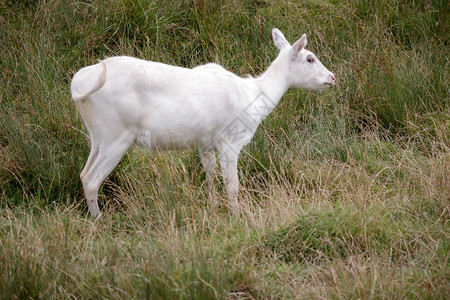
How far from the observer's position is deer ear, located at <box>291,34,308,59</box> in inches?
235

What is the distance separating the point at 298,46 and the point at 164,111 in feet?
5.18

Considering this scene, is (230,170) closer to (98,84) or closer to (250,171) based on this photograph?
(250,171)

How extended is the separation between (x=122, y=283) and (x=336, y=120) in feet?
12.8

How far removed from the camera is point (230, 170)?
5.70 meters

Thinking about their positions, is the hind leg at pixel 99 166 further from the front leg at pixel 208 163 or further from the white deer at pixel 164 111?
the front leg at pixel 208 163

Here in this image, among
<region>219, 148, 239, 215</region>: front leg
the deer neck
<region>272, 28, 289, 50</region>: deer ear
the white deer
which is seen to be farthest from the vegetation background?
<region>272, 28, 289, 50</region>: deer ear

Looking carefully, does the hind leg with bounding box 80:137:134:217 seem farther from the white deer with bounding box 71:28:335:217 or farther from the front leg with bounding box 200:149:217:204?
the front leg with bounding box 200:149:217:204

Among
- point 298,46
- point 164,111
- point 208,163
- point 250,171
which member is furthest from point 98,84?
point 298,46

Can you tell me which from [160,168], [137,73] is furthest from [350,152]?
[137,73]

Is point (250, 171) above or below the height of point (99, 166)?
below

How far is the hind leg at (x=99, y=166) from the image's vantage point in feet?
17.2

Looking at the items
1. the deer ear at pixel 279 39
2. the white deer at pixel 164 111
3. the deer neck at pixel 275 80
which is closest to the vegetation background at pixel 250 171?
the white deer at pixel 164 111

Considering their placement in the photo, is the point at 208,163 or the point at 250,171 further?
the point at 250,171

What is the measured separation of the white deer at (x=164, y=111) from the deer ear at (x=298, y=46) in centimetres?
1
